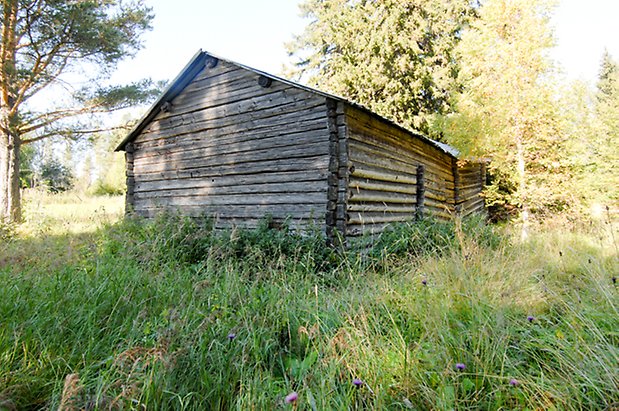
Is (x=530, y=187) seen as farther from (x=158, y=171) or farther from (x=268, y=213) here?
(x=158, y=171)

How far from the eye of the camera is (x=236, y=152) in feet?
27.0

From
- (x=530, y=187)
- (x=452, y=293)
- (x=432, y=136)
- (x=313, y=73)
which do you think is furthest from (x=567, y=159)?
(x=313, y=73)

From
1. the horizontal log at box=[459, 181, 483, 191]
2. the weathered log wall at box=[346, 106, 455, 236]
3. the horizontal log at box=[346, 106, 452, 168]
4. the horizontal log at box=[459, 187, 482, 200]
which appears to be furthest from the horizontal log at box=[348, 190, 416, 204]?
the horizontal log at box=[459, 181, 483, 191]

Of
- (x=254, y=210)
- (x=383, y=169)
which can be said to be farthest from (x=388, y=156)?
(x=254, y=210)

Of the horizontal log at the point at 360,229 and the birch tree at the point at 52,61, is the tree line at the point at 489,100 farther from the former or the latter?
the horizontal log at the point at 360,229

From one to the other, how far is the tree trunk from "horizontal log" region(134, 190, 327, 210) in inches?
204

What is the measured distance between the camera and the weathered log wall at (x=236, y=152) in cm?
711

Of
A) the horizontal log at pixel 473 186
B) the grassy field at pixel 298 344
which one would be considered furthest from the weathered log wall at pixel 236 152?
the horizontal log at pixel 473 186

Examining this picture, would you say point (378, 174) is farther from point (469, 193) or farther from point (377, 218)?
point (469, 193)

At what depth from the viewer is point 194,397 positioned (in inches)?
76.9

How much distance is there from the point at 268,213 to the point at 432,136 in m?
14.5

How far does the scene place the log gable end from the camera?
6.89m

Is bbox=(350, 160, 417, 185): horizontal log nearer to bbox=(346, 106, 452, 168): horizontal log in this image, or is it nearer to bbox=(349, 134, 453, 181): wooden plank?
bbox=(349, 134, 453, 181): wooden plank

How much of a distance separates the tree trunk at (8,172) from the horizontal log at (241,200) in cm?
518
